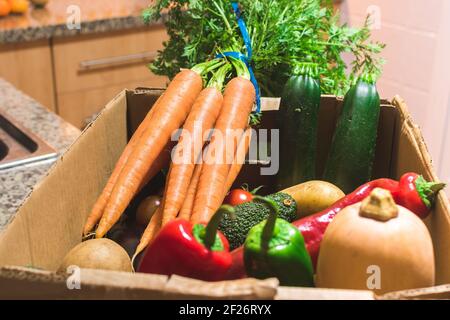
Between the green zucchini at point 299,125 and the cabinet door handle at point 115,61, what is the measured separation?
4.57ft

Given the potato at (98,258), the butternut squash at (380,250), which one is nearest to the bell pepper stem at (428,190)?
the butternut squash at (380,250)

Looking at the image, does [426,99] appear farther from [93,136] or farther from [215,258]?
[215,258]

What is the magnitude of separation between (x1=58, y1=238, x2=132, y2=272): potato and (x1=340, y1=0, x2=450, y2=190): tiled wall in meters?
1.88

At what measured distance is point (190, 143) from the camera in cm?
91

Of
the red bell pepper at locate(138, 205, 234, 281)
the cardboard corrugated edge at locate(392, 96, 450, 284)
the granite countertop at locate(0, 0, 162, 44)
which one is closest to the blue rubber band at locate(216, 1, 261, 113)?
the cardboard corrugated edge at locate(392, 96, 450, 284)

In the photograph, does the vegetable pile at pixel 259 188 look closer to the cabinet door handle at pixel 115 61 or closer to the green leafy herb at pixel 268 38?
the green leafy herb at pixel 268 38

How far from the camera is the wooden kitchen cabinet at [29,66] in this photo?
206 centimetres

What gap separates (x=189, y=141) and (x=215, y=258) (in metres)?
0.30

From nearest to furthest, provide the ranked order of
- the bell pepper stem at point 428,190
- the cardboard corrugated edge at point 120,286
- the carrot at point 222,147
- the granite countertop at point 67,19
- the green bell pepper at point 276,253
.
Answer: the cardboard corrugated edge at point 120,286
the green bell pepper at point 276,253
the bell pepper stem at point 428,190
the carrot at point 222,147
the granite countertop at point 67,19

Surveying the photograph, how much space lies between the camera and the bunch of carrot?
0.88 m

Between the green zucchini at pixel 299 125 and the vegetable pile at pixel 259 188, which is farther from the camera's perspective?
the green zucchini at pixel 299 125

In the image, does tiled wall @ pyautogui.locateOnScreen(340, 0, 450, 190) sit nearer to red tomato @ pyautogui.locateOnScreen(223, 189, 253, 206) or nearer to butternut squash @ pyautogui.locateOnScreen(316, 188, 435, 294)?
red tomato @ pyautogui.locateOnScreen(223, 189, 253, 206)
